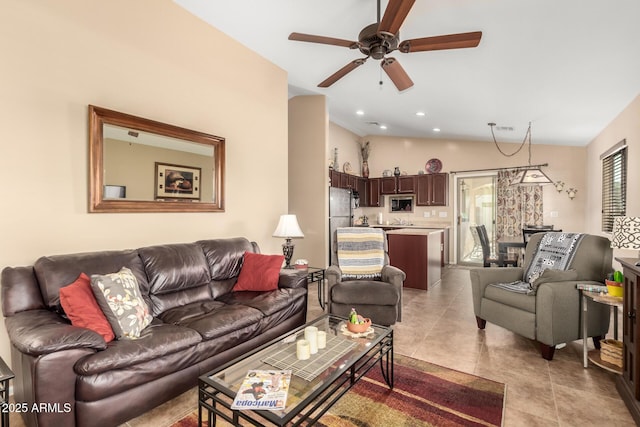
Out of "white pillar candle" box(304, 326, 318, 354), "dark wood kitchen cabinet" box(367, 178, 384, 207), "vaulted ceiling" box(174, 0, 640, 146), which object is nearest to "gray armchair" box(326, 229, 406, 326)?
"white pillar candle" box(304, 326, 318, 354)

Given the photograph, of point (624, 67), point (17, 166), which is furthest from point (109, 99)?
point (624, 67)

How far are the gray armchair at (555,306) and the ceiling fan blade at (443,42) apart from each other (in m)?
2.04

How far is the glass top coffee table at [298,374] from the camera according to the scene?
1.35 metres

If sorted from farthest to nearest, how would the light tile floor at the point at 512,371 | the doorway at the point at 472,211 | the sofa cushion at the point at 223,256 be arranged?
the doorway at the point at 472,211 → the sofa cushion at the point at 223,256 → the light tile floor at the point at 512,371

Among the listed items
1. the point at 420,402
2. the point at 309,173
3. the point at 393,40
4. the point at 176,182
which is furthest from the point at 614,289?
the point at 309,173

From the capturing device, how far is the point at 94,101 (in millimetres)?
2566

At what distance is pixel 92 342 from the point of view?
65.1 inches

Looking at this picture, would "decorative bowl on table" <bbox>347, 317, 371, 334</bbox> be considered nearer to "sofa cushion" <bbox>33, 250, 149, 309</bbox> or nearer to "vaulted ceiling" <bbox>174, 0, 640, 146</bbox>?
"sofa cushion" <bbox>33, 250, 149, 309</bbox>

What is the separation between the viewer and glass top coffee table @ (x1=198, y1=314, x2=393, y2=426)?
4.43 ft

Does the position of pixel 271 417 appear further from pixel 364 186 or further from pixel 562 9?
pixel 364 186

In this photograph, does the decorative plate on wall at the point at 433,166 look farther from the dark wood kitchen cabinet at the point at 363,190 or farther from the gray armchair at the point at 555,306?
the gray armchair at the point at 555,306

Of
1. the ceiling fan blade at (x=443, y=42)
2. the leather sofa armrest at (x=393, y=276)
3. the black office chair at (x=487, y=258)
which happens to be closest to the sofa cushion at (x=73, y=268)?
the leather sofa armrest at (x=393, y=276)

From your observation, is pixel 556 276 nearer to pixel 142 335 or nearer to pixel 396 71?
pixel 396 71

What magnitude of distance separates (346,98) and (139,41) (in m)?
3.08
